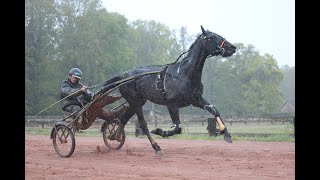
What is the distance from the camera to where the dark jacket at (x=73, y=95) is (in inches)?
392

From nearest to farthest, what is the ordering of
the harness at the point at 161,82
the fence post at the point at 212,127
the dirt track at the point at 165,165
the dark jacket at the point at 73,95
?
the dirt track at the point at 165,165
the harness at the point at 161,82
the dark jacket at the point at 73,95
the fence post at the point at 212,127

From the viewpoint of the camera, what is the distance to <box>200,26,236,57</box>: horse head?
8.58 meters

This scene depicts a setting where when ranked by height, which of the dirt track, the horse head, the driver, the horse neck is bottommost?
the dirt track

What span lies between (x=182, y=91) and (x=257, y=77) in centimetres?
2007

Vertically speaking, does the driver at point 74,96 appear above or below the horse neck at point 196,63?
below

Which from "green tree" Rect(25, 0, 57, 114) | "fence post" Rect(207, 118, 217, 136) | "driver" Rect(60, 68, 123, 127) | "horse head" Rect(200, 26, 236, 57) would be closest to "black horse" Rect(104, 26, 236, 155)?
"horse head" Rect(200, 26, 236, 57)

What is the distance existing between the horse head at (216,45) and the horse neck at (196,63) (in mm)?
112

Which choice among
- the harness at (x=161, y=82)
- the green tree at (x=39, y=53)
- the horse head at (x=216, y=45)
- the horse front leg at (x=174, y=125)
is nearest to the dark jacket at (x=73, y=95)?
the harness at (x=161, y=82)

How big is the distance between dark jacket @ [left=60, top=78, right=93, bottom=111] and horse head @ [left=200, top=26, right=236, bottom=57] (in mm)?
2854

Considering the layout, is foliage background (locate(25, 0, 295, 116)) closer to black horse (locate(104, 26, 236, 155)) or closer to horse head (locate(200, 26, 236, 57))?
black horse (locate(104, 26, 236, 155))

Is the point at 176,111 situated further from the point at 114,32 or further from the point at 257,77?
the point at 257,77

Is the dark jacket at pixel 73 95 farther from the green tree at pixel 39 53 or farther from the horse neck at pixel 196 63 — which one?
the green tree at pixel 39 53

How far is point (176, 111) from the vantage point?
8.94 meters
